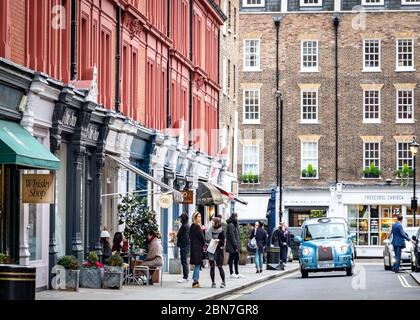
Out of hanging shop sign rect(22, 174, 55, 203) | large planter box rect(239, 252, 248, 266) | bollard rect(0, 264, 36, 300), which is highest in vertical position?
hanging shop sign rect(22, 174, 55, 203)

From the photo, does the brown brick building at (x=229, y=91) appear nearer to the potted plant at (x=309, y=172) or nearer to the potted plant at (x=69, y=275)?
the potted plant at (x=309, y=172)

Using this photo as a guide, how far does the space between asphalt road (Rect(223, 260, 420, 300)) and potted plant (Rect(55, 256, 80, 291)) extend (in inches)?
144

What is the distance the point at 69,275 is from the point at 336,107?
175 feet

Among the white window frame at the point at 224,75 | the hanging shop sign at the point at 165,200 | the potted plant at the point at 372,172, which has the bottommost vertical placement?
the hanging shop sign at the point at 165,200

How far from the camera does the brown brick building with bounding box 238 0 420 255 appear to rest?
8106 cm

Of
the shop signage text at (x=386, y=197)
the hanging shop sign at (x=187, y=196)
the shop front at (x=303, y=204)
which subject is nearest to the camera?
the hanging shop sign at (x=187, y=196)

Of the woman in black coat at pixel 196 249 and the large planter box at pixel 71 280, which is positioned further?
the woman in black coat at pixel 196 249

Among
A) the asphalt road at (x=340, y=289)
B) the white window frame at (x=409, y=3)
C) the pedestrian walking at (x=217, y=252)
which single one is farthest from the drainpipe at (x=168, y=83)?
the white window frame at (x=409, y=3)

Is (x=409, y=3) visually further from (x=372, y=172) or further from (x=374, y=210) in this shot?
(x=374, y=210)

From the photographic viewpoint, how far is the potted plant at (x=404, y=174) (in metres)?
80.1

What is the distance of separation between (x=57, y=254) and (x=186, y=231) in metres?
6.94

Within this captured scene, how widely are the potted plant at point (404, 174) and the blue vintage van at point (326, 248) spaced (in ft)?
121

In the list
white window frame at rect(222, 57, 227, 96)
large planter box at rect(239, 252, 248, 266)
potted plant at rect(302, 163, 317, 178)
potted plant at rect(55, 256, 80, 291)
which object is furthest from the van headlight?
potted plant at rect(302, 163, 317, 178)

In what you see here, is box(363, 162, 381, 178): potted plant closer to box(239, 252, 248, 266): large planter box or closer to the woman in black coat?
box(239, 252, 248, 266): large planter box
